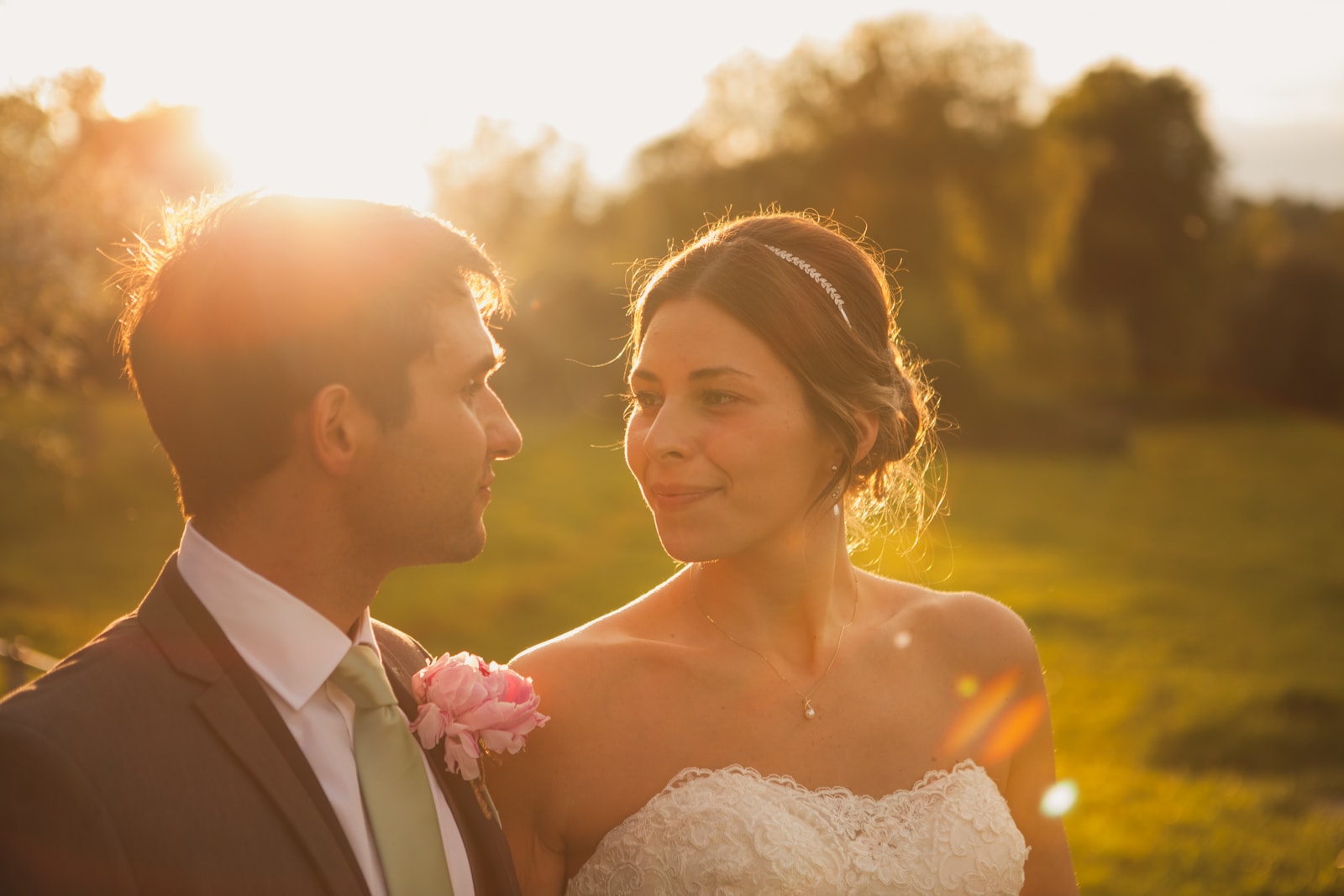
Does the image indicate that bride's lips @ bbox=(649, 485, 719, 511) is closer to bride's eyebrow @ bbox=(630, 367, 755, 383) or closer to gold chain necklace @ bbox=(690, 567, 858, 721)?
bride's eyebrow @ bbox=(630, 367, 755, 383)

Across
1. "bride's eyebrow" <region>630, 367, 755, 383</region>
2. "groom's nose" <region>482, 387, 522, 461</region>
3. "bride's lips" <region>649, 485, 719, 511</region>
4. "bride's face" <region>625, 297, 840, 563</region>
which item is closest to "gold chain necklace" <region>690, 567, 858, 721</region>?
"bride's face" <region>625, 297, 840, 563</region>

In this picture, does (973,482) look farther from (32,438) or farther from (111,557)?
(32,438)

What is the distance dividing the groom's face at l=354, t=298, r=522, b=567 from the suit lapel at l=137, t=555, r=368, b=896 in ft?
1.50

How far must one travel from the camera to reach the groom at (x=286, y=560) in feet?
7.39

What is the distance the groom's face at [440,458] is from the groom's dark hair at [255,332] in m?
0.08

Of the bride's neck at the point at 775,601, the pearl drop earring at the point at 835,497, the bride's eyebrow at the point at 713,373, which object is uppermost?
the bride's eyebrow at the point at 713,373

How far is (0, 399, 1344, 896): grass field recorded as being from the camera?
9703mm

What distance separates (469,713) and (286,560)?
0.68m

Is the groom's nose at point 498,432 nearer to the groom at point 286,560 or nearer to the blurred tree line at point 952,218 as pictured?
the groom at point 286,560

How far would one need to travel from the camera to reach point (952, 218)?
39062 millimetres

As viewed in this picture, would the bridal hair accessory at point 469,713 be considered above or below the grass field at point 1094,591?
below

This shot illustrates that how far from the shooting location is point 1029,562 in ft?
79.2

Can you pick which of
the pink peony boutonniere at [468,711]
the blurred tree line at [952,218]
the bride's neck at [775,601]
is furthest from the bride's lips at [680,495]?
the blurred tree line at [952,218]

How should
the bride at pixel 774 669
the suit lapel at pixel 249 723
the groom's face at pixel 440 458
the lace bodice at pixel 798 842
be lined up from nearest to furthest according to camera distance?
the suit lapel at pixel 249 723 < the groom's face at pixel 440 458 < the lace bodice at pixel 798 842 < the bride at pixel 774 669
